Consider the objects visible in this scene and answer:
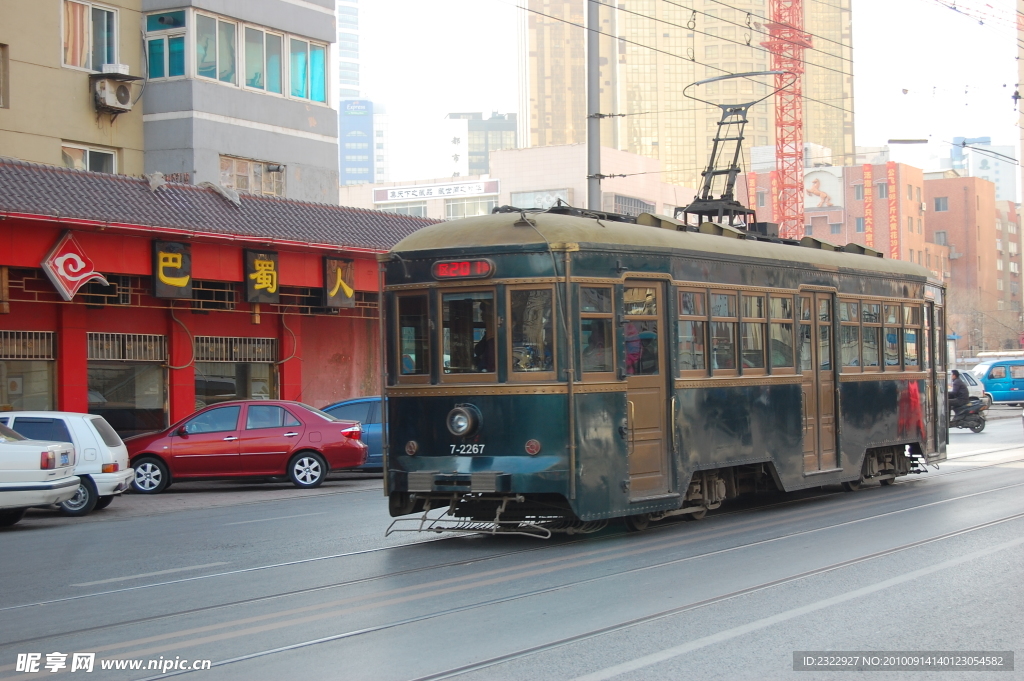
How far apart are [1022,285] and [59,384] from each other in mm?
115280

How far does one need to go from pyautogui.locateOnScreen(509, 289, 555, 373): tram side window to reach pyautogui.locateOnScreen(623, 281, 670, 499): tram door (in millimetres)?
944

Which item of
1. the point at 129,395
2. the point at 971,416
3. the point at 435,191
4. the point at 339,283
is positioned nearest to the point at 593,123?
the point at 339,283

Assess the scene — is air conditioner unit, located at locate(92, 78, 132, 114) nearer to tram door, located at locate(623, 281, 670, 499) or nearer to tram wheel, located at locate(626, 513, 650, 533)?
tram door, located at locate(623, 281, 670, 499)

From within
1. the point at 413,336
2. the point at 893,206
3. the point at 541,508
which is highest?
the point at 893,206

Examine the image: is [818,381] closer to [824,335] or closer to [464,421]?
[824,335]

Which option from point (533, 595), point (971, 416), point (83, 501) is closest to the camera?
point (533, 595)

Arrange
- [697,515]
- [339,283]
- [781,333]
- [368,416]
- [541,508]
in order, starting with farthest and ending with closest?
1. [339,283]
2. [368,416]
3. [781,333]
4. [697,515]
5. [541,508]

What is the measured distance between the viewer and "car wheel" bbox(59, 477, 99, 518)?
1570cm

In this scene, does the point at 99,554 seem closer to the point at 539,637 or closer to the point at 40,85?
the point at 539,637

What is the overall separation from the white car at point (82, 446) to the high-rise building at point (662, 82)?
14015 cm

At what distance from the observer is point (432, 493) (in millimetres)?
10883

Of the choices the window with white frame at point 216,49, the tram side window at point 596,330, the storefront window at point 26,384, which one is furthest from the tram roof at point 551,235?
the window with white frame at point 216,49

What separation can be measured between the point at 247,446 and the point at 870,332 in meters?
9.94

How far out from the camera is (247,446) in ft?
62.0
